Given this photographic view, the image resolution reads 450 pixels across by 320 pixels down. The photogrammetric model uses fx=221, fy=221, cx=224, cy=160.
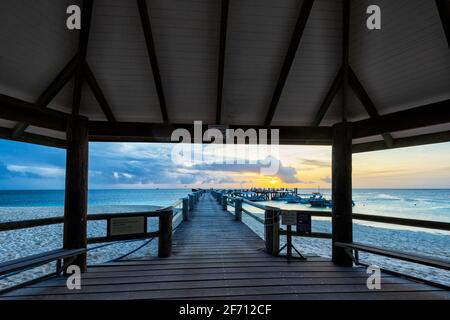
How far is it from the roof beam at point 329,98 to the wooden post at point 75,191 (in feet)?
15.9

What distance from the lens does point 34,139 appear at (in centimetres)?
477

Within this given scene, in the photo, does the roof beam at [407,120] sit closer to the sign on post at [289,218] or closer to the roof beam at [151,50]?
the sign on post at [289,218]

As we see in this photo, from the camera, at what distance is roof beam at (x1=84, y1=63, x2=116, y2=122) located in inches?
159

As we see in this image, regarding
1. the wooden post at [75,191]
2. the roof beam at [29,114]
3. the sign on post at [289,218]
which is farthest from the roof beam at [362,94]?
the roof beam at [29,114]

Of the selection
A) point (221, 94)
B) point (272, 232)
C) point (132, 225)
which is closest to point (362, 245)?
point (272, 232)

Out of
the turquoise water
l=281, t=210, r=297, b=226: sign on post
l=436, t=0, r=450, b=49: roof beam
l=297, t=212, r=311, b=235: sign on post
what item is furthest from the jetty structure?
the turquoise water

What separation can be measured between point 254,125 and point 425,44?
3087mm

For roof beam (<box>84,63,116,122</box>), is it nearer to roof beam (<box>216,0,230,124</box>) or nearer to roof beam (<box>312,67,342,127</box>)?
roof beam (<box>216,0,230,124</box>)

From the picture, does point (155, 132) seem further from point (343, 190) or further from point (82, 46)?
point (343, 190)

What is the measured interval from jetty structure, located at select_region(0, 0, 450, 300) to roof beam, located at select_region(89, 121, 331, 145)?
26mm

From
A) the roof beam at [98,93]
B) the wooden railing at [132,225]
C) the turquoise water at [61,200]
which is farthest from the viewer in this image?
the turquoise water at [61,200]

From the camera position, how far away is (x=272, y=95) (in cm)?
468

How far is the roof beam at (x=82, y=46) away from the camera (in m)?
3.43

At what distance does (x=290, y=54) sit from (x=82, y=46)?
359cm
